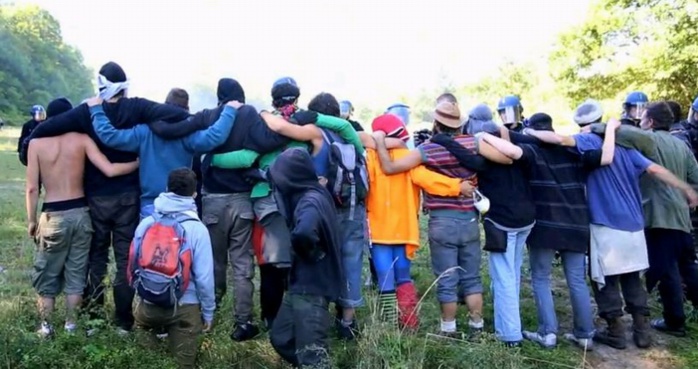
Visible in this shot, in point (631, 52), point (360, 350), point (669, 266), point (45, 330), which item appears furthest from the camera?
point (631, 52)

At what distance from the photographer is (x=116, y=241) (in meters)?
4.79

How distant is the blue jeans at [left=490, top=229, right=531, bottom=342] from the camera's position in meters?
4.74

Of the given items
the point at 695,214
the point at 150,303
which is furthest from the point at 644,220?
the point at 150,303

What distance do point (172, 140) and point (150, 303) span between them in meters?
1.38

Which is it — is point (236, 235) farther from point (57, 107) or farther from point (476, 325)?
point (57, 107)

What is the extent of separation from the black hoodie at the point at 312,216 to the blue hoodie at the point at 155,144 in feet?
2.89

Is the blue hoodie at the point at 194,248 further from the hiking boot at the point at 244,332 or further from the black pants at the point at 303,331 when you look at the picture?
the hiking boot at the point at 244,332

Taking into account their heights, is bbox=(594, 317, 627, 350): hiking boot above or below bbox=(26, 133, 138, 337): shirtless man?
below

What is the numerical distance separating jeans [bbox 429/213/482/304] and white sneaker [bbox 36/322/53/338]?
113 inches

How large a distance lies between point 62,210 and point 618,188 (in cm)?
439

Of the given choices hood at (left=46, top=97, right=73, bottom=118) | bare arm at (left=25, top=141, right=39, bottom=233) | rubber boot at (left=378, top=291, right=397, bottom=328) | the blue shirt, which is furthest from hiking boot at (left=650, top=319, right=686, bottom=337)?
hood at (left=46, top=97, right=73, bottom=118)

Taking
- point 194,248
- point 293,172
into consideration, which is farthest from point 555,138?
point 194,248

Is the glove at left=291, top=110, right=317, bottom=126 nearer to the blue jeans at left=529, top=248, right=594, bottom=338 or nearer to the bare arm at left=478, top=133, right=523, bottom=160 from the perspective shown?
the bare arm at left=478, top=133, right=523, bottom=160

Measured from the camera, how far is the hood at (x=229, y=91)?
4.86 meters
